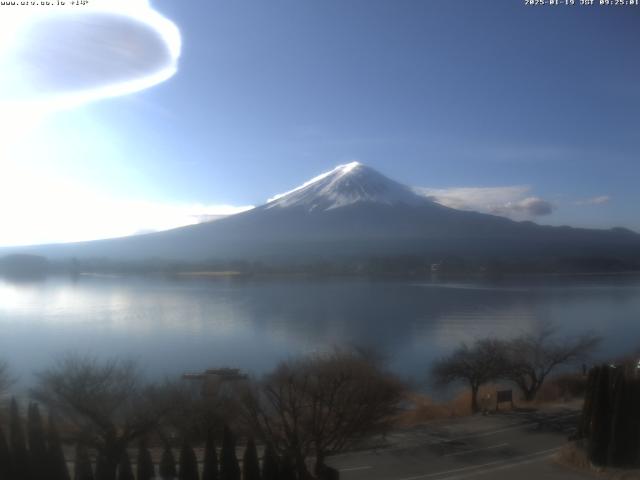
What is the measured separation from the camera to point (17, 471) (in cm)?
491

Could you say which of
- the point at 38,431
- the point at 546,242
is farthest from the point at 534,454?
the point at 546,242

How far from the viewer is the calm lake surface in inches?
494

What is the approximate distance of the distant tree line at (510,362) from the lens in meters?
10.4

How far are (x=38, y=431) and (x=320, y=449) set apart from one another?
2.35 m

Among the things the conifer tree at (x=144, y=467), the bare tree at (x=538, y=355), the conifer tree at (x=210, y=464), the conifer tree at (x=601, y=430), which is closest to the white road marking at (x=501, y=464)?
the conifer tree at (x=601, y=430)

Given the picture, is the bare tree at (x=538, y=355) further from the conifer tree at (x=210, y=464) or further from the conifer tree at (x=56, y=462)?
the conifer tree at (x=56, y=462)

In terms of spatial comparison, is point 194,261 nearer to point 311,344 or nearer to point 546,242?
point 311,344

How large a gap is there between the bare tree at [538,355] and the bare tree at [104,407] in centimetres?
646

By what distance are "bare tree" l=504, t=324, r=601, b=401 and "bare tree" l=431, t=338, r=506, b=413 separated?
271 millimetres

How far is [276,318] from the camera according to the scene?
17266mm

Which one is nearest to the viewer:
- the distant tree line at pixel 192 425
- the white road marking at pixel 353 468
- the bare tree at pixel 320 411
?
the distant tree line at pixel 192 425

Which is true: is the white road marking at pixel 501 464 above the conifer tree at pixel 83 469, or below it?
below

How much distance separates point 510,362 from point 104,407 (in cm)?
723

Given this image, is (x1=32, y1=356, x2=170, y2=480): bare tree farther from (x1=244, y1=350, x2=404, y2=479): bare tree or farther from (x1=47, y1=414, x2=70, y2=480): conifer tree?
(x1=244, y1=350, x2=404, y2=479): bare tree
